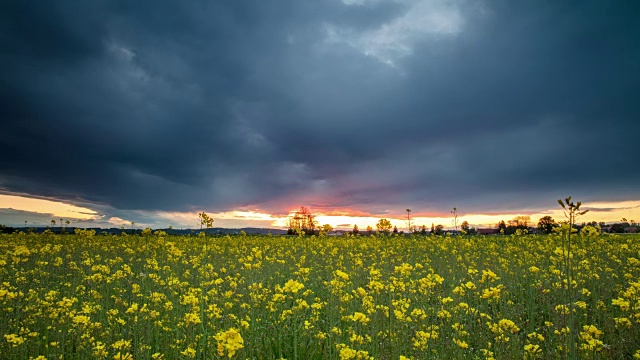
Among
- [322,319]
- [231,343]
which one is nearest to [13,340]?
[231,343]

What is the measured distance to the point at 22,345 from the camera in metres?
5.25

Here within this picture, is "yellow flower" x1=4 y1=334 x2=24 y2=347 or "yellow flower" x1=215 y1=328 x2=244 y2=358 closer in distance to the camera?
"yellow flower" x1=215 y1=328 x2=244 y2=358

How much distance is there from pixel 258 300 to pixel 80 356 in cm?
281

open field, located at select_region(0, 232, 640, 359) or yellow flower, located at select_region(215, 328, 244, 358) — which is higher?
yellow flower, located at select_region(215, 328, 244, 358)

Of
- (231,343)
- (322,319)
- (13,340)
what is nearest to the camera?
(231,343)

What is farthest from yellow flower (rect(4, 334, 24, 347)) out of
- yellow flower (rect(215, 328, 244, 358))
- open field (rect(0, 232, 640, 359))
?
yellow flower (rect(215, 328, 244, 358))

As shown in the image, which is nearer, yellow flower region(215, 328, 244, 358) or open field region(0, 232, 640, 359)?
yellow flower region(215, 328, 244, 358)

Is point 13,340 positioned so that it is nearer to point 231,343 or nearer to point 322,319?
point 231,343

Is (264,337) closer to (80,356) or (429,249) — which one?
(80,356)

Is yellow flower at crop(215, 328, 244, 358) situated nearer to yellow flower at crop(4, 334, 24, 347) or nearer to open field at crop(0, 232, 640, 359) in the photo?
open field at crop(0, 232, 640, 359)

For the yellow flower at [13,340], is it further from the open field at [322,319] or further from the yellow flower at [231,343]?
the yellow flower at [231,343]

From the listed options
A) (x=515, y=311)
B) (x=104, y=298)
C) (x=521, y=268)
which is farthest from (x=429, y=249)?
(x=104, y=298)

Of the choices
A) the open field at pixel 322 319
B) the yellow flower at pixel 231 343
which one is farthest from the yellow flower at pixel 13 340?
the yellow flower at pixel 231 343

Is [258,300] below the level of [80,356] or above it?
above
